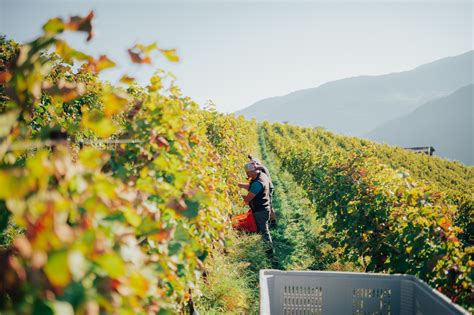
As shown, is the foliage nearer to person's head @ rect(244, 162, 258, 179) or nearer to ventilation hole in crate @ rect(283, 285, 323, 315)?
ventilation hole in crate @ rect(283, 285, 323, 315)

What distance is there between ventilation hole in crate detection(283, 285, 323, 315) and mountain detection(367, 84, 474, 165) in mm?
142751

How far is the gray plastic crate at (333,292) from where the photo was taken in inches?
97.6

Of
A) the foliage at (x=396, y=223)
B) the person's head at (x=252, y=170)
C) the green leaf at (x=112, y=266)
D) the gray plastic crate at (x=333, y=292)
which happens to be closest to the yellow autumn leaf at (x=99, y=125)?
the green leaf at (x=112, y=266)

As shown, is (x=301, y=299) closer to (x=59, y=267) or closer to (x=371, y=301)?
(x=371, y=301)

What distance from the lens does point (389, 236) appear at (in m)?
3.69

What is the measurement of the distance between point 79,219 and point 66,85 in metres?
0.60

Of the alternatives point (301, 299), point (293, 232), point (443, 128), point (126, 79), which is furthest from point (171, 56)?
point (443, 128)

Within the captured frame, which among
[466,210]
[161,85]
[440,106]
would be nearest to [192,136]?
[161,85]

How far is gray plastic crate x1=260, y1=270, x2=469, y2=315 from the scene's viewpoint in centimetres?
248

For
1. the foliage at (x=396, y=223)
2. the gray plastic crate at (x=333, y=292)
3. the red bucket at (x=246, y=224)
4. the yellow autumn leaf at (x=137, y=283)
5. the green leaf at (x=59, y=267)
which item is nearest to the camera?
the green leaf at (x=59, y=267)

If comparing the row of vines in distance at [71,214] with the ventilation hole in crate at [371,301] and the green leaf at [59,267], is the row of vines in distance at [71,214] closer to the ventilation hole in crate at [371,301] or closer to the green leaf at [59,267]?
the green leaf at [59,267]

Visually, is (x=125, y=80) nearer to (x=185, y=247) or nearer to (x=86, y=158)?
(x=86, y=158)

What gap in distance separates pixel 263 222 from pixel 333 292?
2592 mm

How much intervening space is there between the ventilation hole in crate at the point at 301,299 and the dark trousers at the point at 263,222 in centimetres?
244
